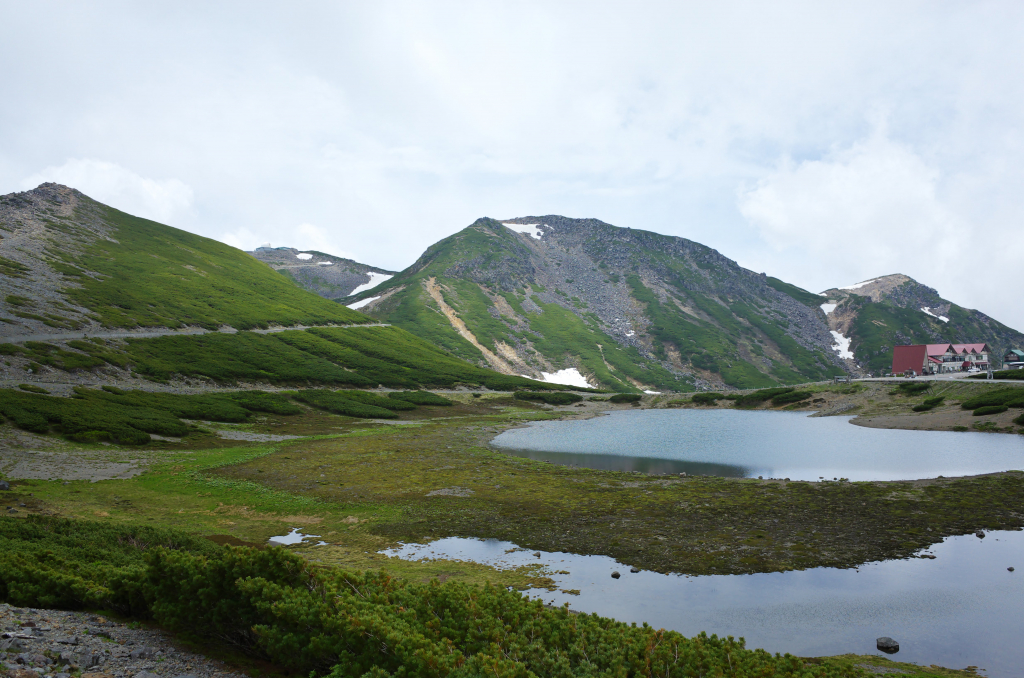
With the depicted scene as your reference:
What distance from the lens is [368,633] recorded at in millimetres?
11094

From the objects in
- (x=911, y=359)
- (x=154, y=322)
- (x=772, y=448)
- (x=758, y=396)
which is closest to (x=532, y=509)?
(x=772, y=448)

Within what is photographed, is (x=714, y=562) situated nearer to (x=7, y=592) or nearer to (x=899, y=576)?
(x=899, y=576)

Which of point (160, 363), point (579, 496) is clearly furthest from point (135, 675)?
point (160, 363)

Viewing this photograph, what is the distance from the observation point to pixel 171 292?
5728 inches

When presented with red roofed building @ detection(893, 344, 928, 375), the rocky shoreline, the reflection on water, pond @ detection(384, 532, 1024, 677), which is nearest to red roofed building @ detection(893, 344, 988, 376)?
red roofed building @ detection(893, 344, 928, 375)

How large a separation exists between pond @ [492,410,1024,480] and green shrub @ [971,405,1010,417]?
7.77 m

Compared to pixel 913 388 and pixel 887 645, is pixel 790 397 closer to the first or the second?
pixel 913 388

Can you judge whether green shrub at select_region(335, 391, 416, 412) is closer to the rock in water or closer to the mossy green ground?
the mossy green ground

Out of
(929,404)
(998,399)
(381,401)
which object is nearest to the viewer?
(998,399)

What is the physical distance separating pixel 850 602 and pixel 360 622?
1784 cm

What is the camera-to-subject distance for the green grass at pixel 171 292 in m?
121

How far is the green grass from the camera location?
121m

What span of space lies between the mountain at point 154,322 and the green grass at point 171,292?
512mm

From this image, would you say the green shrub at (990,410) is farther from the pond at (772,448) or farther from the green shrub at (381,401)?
the green shrub at (381,401)
